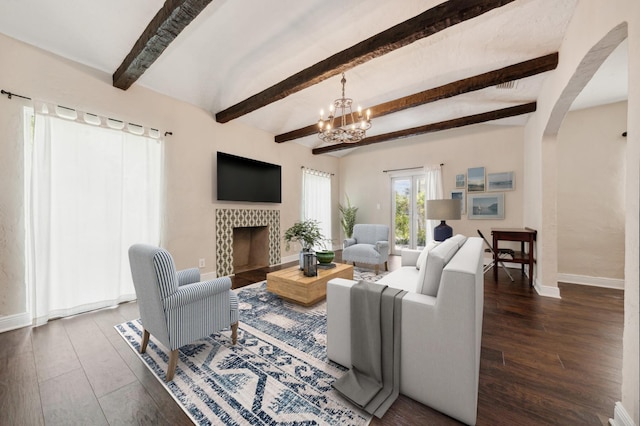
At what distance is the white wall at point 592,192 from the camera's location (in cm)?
353

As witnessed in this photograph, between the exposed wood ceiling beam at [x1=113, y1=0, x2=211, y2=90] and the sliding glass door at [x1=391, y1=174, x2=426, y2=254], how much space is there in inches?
211

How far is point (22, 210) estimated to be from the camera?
238cm

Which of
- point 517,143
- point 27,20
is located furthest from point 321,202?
point 27,20

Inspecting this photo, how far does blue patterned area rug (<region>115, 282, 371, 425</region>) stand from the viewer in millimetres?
1352

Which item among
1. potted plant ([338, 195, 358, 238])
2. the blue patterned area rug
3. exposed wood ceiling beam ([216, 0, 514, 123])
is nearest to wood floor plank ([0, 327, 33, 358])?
the blue patterned area rug

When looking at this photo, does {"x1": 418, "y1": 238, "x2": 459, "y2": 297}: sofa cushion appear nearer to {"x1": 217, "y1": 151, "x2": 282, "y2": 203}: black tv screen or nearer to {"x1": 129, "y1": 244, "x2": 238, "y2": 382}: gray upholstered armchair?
{"x1": 129, "y1": 244, "x2": 238, "y2": 382}: gray upholstered armchair

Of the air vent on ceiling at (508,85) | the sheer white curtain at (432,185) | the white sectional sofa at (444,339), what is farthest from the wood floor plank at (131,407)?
the sheer white curtain at (432,185)

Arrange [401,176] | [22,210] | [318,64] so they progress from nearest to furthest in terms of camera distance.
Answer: [22,210]
[318,64]
[401,176]

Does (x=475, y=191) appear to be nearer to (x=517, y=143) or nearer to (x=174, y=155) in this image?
(x=517, y=143)

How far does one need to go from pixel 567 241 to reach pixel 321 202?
15.9 feet

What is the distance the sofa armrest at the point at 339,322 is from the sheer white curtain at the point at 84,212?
112 inches

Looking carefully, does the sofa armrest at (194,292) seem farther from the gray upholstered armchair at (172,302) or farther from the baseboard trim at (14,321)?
the baseboard trim at (14,321)

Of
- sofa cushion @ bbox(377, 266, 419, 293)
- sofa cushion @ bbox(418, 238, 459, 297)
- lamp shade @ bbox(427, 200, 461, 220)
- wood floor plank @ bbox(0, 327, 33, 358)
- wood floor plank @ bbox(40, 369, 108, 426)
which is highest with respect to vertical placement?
lamp shade @ bbox(427, 200, 461, 220)

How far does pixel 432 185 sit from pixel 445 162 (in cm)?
59
